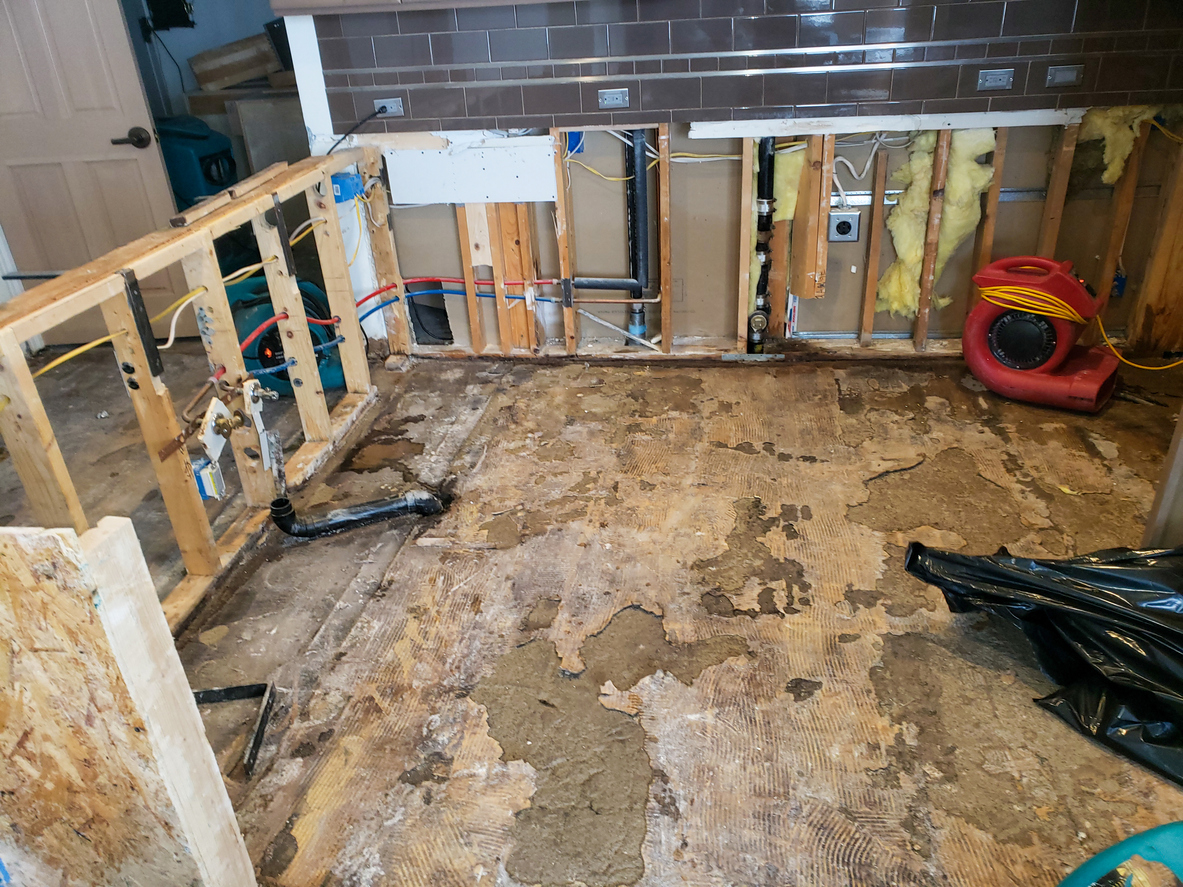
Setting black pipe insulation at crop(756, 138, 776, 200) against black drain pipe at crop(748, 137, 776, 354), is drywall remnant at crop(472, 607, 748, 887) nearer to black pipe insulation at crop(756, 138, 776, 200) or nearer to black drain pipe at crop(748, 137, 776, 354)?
black drain pipe at crop(748, 137, 776, 354)

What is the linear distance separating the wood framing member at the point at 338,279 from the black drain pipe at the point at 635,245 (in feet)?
3.58

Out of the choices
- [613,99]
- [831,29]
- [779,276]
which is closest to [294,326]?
[613,99]

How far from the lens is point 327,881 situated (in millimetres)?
1886

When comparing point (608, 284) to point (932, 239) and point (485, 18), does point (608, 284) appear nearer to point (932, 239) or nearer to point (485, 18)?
point (485, 18)

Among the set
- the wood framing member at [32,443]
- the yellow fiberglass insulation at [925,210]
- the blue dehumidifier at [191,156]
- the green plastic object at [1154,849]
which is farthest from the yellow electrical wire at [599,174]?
the green plastic object at [1154,849]

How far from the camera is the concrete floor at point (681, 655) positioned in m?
1.93

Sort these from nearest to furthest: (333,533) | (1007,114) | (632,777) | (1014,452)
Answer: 1. (632,777)
2. (333,533)
3. (1014,452)
4. (1007,114)

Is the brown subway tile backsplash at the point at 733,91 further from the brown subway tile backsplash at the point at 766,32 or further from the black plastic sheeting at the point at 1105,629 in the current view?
the black plastic sheeting at the point at 1105,629

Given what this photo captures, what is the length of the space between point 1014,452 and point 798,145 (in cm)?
172

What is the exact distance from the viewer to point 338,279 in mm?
3744

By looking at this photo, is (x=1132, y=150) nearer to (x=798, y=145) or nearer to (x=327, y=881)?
(x=798, y=145)

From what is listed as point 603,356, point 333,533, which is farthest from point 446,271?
point 333,533

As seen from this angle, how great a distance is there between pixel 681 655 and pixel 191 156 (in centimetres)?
440

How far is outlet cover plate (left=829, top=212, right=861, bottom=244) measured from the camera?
410cm
